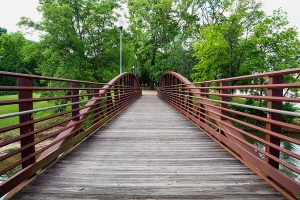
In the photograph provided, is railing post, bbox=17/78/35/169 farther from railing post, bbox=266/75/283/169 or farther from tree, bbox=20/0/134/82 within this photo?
tree, bbox=20/0/134/82

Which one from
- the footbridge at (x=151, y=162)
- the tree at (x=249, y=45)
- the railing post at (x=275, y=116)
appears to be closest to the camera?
the footbridge at (x=151, y=162)

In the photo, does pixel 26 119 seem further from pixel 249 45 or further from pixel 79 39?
pixel 249 45

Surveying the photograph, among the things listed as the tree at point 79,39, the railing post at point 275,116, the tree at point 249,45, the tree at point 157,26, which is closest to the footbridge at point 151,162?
the railing post at point 275,116

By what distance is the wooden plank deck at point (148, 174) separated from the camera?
3.00 meters

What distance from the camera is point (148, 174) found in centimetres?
365

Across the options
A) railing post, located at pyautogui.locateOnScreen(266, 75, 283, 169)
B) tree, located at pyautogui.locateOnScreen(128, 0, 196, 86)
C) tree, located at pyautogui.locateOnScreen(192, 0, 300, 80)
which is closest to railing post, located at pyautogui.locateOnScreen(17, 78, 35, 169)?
railing post, located at pyautogui.locateOnScreen(266, 75, 283, 169)

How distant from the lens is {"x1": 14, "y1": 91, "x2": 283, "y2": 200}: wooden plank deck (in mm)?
3000

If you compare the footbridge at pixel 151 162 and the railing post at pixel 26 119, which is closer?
the footbridge at pixel 151 162

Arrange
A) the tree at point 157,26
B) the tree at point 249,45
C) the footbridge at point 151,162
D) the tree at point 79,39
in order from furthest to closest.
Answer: the tree at point 157,26, the tree at point 249,45, the tree at point 79,39, the footbridge at point 151,162

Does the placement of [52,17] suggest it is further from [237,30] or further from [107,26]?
[237,30]

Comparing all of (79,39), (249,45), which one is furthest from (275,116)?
(249,45)

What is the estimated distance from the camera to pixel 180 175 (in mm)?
3598

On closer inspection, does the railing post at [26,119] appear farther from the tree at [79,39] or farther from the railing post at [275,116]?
the tree at [79,39]

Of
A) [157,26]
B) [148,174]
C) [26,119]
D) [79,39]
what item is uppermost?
[157,26]
